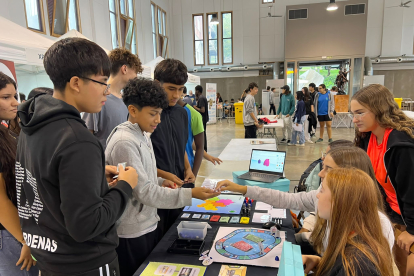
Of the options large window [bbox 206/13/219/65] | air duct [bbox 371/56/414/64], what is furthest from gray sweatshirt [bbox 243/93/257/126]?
air duct [bbox 371/56/414/64]

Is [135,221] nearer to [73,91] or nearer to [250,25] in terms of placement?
[73,91]

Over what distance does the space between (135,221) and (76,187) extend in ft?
1.89

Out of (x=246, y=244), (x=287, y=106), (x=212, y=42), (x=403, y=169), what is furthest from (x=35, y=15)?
(x=212, y=42)

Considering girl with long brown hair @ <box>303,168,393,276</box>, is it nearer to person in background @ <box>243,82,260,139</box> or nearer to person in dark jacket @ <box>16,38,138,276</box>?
person in dark jacket @ <box>16,38,138,276</box>

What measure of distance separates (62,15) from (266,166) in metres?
7.74

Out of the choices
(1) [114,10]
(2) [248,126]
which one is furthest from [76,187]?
Answer: (1) [114,10]

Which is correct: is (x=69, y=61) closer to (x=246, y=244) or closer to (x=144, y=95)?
(x=144, y=95)

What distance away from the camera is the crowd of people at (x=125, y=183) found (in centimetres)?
80

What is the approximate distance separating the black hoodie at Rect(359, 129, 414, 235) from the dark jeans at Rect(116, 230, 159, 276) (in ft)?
4.48

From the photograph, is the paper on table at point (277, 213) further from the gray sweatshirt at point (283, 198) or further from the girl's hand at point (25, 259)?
the girl's hand at point (25, 259)

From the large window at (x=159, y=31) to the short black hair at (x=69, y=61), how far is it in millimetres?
13021

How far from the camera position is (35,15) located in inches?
262

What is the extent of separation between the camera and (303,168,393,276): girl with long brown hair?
947 mm

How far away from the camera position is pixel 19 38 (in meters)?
3.44
